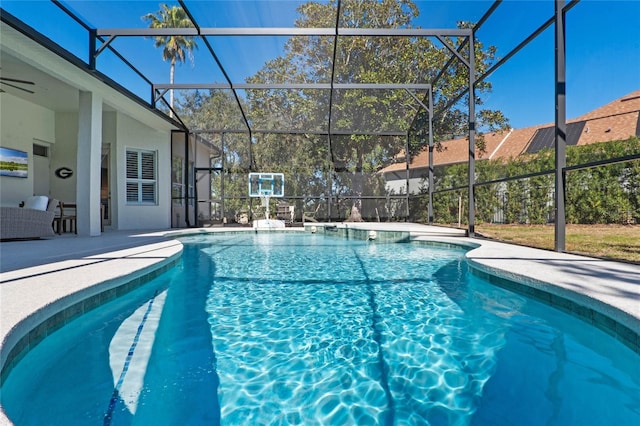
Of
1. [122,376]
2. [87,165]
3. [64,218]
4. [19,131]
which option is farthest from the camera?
[64,218]

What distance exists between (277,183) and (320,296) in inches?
354

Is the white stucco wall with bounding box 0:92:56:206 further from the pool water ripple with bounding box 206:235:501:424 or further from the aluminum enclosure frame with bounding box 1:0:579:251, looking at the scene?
the pool water ripple with bounding box 206:235:501:424

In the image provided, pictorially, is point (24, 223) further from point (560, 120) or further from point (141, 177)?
point (560, 120)

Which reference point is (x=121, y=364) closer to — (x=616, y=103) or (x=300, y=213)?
(x=300, y=213)

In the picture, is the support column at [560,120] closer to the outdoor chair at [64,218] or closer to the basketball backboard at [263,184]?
the outdoor chair at [64,218]

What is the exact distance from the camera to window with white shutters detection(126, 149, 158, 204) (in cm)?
932

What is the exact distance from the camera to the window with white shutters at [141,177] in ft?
30.6

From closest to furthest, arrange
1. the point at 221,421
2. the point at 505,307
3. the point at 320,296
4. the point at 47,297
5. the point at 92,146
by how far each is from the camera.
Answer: the point at 221,421, the point at 47,297, the point at 505,307, the point at 320,296, the point at 92,146

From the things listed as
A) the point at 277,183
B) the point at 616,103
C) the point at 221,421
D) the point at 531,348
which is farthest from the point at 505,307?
the point at 616,103

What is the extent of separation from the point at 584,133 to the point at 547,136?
4.34ft

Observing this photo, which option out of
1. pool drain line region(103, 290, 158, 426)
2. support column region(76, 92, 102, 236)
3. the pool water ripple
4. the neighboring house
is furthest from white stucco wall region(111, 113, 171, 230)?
the neighboring house

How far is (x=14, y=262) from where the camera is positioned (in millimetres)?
3350

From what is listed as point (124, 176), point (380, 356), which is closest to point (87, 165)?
point (124, 176)

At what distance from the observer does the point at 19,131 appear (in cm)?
741
